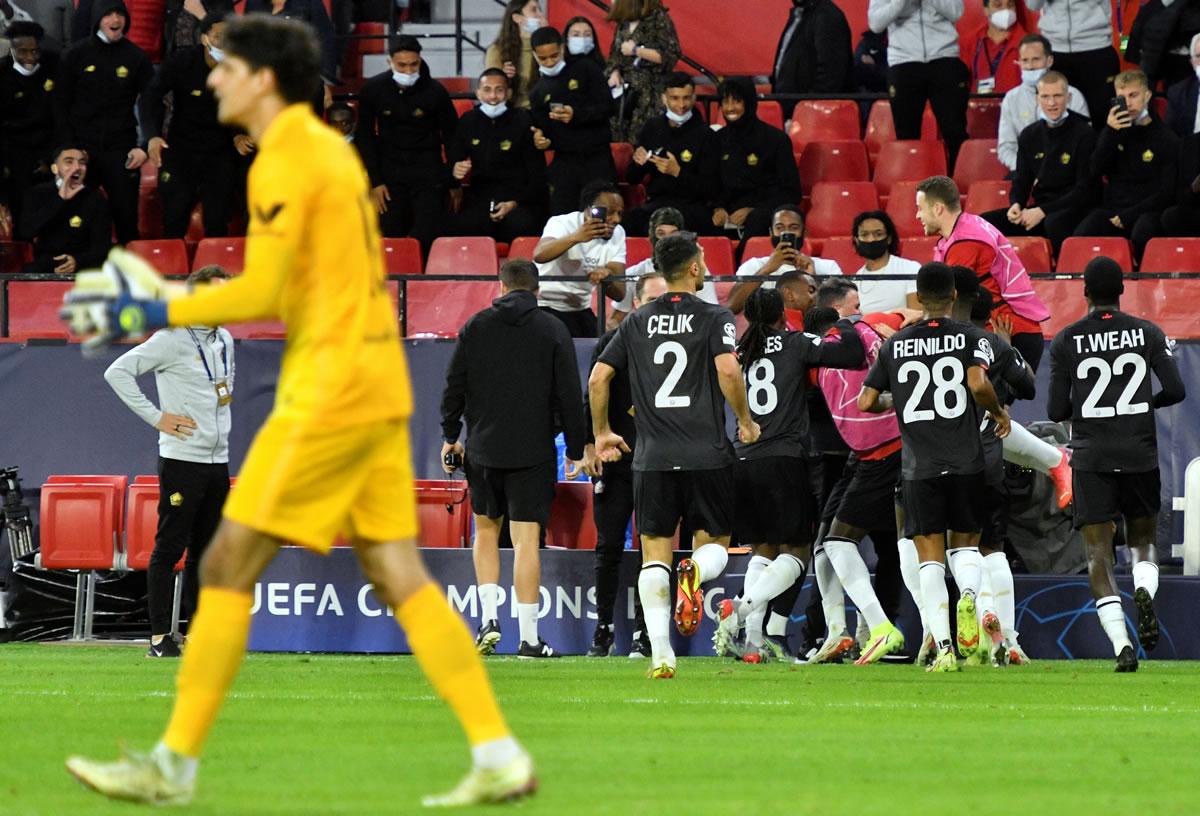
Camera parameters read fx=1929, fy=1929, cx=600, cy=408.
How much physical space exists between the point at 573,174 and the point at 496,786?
39.0 ft

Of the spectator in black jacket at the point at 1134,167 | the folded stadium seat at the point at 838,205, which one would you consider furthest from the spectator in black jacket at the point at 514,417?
the spectator in black jacket at the point at 1134,167

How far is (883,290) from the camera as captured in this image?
13703 mm

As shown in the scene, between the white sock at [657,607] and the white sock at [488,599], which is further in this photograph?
the white sock at [488,599]

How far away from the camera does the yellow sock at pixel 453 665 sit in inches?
195

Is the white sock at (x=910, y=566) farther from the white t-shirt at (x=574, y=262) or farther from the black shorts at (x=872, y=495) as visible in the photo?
the white t-shirt at (x=574, y=262)

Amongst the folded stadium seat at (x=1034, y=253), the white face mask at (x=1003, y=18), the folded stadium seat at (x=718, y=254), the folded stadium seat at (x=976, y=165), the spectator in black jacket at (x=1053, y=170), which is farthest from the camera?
the white face mask at (x=1003, y=18)

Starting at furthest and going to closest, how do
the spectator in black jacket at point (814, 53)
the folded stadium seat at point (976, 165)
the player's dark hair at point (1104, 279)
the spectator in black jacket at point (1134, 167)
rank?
the spectator in black jacket at point (814, 53) → the folded stadium seat at point (976, 165) → the spectator in black jacket at point (1134, 167) → the player's dark hair at point (1104, 279)

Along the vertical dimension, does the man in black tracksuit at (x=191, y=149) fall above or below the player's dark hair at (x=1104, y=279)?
above

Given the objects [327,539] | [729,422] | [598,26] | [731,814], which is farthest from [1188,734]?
[598,26]

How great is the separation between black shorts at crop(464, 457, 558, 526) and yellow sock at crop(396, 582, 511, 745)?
6.70 meters

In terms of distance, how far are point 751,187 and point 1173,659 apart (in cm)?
585

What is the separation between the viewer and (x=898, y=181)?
1745 centimetres

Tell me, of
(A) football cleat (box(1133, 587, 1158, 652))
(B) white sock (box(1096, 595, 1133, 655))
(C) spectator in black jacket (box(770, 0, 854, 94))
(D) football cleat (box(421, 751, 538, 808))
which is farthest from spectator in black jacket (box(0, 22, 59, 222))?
(D) football cleat (box(421, 751, 538, 808))

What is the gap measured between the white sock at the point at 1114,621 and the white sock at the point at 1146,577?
15 cm
